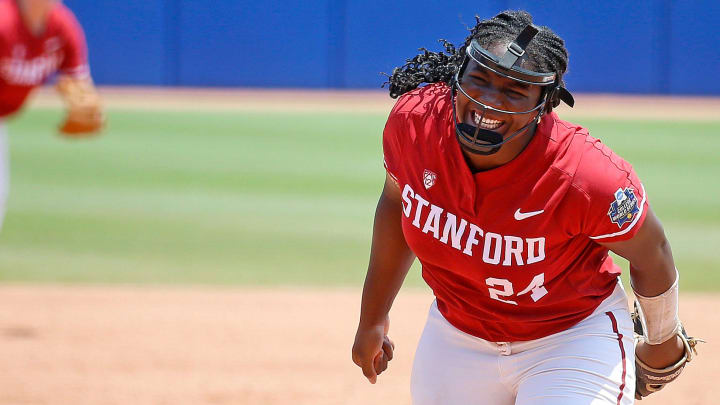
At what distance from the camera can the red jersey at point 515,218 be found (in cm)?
285

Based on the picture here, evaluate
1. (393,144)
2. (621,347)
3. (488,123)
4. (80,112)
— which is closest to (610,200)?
(488,123)

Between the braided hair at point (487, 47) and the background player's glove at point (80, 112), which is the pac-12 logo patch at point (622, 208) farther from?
the background player's glove at point (80, 112)

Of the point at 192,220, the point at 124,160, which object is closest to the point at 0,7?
the point at 192,220

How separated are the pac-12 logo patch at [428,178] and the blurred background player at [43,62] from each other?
1.24 m

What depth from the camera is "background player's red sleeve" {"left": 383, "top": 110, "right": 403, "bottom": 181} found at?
3230 mm

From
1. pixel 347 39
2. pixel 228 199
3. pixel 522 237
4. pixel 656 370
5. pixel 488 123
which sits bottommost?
pixel 347 39

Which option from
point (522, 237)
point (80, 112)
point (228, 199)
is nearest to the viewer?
point (522, 237)

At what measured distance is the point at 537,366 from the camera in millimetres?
3098

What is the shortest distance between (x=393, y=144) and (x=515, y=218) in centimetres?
57

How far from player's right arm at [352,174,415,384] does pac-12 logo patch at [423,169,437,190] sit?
1.20ft

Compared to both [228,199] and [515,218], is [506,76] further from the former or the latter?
[228,199]

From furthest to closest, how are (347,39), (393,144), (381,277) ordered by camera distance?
(347,39) < (381,277) < (393,144)

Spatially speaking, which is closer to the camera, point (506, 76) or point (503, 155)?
point (506, 76)

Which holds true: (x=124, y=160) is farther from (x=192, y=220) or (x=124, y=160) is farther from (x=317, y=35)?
(x=317, y=35)
